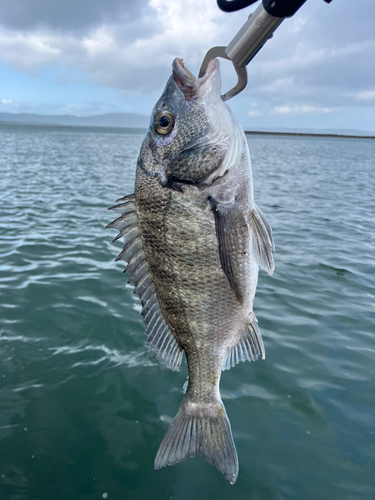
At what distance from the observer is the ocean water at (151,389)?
350 cm

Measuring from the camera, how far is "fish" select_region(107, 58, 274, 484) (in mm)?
2365

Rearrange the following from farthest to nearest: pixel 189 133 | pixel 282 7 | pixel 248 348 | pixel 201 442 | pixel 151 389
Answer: pixel 151 389 → pixel 248 348 → pixel 201 442 → pixel 189 133 → pixel 282 7

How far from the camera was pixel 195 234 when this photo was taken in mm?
2344

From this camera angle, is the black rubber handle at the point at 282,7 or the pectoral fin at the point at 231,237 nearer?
the black rubber handle at the point at 282,7

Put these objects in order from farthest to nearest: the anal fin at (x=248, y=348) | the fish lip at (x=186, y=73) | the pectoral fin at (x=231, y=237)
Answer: the anal fin at (x=248, y=348) < the pectoral fin at (x=231, y=237) < the fish lip at (x=186, y=73)

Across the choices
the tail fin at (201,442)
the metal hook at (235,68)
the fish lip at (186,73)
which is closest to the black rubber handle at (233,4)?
the metal hook at (235,68)

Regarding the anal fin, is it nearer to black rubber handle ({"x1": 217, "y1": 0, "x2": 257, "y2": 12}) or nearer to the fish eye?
the fish eye

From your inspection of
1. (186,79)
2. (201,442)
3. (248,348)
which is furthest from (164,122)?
(201,442)

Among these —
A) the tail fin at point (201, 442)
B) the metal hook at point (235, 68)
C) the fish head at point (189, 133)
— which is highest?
the metal hook at point (235, 68)

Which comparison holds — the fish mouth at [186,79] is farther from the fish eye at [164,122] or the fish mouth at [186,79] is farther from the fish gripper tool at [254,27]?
the fish gripper tool at [254,27]

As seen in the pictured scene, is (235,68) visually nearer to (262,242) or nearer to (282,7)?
(282,7)

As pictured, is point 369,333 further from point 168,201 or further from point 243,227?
A: point 168,201

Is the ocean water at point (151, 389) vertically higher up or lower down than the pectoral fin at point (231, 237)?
lower down

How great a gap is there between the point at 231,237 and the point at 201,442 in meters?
1.48
